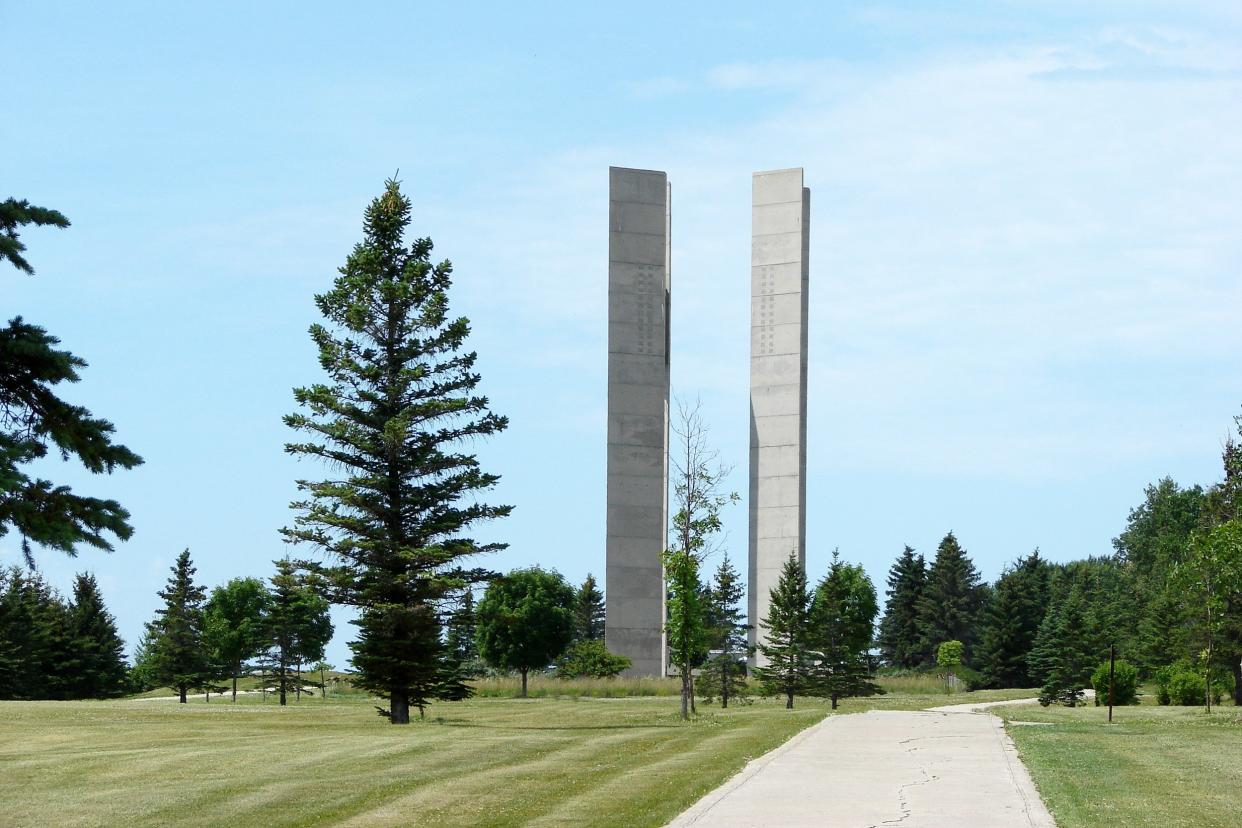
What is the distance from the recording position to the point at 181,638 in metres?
60.9

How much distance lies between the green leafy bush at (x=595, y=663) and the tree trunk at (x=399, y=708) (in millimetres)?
24903

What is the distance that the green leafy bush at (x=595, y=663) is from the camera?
61.7 m

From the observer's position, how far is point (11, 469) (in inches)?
448

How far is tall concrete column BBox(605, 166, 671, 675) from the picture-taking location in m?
65.0

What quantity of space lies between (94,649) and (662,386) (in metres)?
32.3

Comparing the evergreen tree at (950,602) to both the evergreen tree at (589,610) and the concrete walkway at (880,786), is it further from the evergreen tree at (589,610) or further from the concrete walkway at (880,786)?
the concrete walkway at (880,786)

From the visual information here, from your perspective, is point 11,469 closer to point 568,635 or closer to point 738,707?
point 738,707

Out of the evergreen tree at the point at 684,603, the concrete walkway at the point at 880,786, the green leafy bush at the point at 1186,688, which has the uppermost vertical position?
the evergreen tree at the point at 684,603

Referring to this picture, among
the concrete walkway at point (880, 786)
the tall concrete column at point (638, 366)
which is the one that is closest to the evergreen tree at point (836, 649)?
the tall concrete column at point (638, 366)

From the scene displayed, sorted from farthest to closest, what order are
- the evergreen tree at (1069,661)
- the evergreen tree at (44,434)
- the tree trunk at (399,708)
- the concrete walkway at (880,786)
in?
the evergreen tree at (1069,661)
the tree trunk at (399,708)
the concrete walkway at (880,786)
the evergreen tree at (44,434)

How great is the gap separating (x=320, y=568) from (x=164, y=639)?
2744 cm

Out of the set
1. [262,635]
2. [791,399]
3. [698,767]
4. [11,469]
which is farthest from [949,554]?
[11,469]

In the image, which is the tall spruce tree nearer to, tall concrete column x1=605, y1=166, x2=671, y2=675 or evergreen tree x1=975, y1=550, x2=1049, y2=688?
tall concrete column x1=605, y1=166, x2=671, y2=675

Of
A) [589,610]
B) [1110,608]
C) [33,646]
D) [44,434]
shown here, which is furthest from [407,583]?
[589,610]
